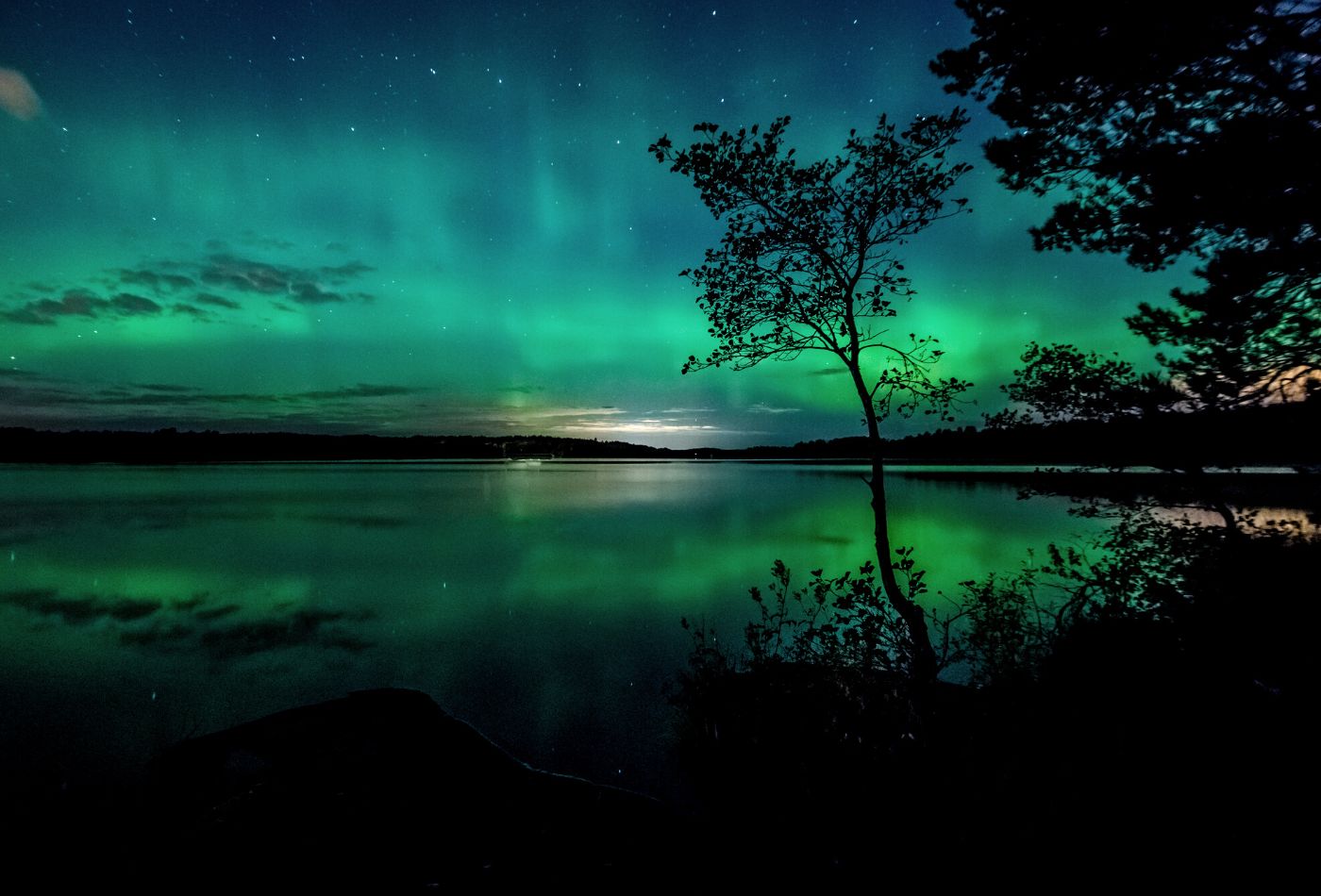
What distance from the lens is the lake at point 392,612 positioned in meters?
11.6

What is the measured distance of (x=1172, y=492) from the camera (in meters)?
9.30

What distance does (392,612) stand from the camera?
20.9m

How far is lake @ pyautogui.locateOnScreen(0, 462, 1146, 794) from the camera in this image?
38.0ft

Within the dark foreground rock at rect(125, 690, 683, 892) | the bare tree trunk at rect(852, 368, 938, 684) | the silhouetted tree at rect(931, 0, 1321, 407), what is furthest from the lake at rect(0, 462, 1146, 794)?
the silhouetted tree at rect(931, 0, 1321, 407)

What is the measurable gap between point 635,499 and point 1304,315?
6284cm

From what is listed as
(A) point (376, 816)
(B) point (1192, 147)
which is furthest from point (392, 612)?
(B) point (1192, 147)

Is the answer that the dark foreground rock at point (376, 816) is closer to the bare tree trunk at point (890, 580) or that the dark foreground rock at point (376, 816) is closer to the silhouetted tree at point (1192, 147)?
the bare tree trunk at point (890, 580)

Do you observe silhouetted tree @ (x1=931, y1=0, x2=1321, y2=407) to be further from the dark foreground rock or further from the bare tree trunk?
the dark foreground rock

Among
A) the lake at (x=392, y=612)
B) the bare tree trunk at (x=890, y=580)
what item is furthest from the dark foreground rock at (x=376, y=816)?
the bare tree trunk at (x=890, y=580)

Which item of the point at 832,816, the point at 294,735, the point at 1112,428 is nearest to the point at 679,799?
the point at 832,816

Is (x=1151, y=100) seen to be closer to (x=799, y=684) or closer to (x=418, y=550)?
(x=799, y=684)

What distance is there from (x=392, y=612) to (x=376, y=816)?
16.6 meters

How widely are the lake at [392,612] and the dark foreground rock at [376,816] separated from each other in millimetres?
3063

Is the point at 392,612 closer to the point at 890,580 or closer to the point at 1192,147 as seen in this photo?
the point at 890,580
